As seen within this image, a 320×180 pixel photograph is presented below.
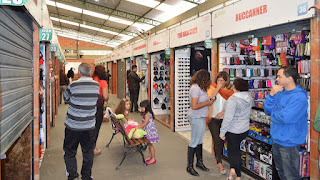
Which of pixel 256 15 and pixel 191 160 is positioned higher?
pixel 256 15

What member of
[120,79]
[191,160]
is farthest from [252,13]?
[120,79]

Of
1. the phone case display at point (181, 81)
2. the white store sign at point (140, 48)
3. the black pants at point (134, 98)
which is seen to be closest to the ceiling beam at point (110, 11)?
the white store sign at point (140, 48)

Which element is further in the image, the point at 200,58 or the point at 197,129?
the point at 200,58

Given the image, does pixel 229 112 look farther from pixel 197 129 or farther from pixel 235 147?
pixel 197 129

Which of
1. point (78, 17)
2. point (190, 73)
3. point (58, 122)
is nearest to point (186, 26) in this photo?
point (190, 73)

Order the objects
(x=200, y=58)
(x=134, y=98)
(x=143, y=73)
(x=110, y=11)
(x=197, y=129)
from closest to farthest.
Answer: (x=197, y=129) → (x=200, y=58) → (x=134, y=98) → (x=143, y=73) → (x=110, y=11)

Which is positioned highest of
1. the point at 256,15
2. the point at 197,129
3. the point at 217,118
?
the point at 256,15

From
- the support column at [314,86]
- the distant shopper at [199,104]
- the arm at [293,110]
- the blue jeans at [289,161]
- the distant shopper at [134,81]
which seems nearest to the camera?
the arm at [293,110]

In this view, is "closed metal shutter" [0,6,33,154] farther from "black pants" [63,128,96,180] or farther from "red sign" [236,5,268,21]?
"red sign" [236,5,268,21]

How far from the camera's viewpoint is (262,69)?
183 inches

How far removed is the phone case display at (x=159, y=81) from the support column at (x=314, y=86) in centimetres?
586

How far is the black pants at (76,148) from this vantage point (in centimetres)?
350

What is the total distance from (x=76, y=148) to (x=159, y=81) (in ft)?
18.3

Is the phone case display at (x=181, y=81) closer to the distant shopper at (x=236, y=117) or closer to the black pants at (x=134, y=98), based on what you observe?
the black pants at (x=134, y=98)
